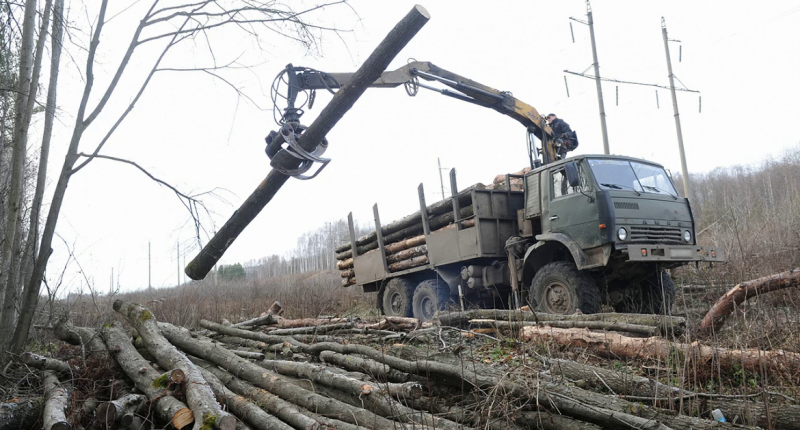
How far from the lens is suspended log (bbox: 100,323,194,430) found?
3835 mm

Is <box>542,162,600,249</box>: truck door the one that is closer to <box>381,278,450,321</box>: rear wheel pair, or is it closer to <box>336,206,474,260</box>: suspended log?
<box>336,206,474,260</box>: suspended log

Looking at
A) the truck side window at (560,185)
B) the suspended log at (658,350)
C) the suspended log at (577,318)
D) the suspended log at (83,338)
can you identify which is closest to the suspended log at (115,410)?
the suspended log at (83,338)

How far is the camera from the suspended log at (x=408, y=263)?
1072 cm

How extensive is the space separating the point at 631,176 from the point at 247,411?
6708 mm

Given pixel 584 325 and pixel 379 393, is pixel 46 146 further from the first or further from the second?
pixel 584 325

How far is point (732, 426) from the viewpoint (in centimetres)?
297

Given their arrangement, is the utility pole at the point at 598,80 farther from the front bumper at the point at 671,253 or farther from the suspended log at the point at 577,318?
the suspended log at the point at 577,318

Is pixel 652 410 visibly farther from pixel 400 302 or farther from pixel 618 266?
pixel 400 302

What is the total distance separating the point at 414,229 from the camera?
11.1 m

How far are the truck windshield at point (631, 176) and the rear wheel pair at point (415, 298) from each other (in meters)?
3.70

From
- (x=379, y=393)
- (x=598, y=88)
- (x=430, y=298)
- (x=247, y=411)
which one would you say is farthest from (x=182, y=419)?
(x=598, y=88)

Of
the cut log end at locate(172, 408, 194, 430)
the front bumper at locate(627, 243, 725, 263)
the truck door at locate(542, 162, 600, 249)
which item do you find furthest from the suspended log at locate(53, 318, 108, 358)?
the front bumper at locate(627, 243, 725, 263)

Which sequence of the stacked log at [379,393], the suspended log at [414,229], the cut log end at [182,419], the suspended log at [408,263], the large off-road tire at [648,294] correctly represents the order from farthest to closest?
1. the suspended log at [408,263]
2. the suspended log at [414,229]
3. the large off-road tire at [648,294]
4. the cut log end at [182,419]
5. the stacked log at [379,393]

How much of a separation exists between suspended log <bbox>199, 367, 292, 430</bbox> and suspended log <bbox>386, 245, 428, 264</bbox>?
6310mm
